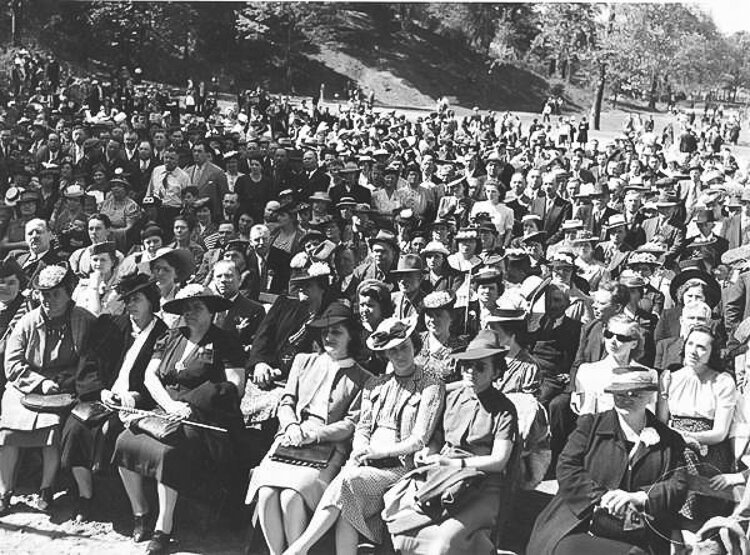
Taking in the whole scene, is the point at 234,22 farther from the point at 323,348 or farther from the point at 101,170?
the point at 323,348

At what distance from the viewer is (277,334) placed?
22.0ft

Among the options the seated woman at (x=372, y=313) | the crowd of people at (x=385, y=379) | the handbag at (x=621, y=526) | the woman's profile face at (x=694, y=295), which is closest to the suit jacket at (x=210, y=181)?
the crowd of people at (x=385, y=379)

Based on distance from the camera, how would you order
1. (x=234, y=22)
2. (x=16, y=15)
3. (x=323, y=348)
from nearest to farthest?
(x=323, y=348) → (x=16, y=15) → (x=234, y=22)

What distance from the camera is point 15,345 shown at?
6066 mm

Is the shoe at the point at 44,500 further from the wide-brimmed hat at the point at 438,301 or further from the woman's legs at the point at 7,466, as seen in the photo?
the wide-brimmed hat at the point at 438,301

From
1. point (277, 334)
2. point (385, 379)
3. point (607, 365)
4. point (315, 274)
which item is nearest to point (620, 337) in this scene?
point (607, 365)

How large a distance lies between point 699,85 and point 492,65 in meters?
23.9

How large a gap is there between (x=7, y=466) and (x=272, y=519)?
2.18 metres

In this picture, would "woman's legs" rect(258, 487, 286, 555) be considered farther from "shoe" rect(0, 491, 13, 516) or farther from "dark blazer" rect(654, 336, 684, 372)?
"dark blazer" rect(654, 336, 684, 372)

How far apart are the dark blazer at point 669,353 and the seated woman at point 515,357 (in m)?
0.96

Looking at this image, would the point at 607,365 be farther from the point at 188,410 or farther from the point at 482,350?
the point at 188,410

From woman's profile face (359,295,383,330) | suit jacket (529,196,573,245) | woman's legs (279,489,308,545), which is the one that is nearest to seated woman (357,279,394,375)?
woman's profile face (359,295,383,330)

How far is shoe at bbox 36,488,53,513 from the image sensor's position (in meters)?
5.87

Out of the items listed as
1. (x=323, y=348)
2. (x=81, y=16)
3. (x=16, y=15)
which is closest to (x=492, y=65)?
(x=81, y=16)
